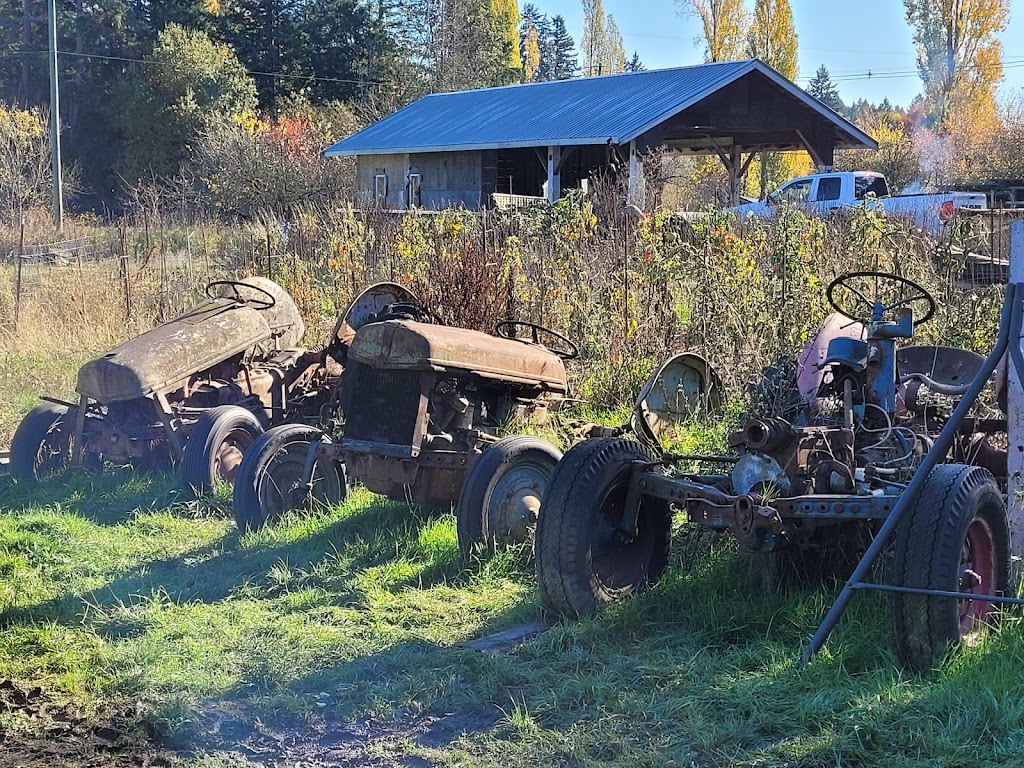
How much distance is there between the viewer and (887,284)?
28.2 ft

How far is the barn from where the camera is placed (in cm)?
2272

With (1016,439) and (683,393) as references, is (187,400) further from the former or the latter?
(1016,439)

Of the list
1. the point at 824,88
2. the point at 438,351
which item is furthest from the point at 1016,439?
the point at 824,88

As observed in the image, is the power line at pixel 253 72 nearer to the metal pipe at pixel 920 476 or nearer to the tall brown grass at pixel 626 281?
the tall brown grass at pixel 626 281

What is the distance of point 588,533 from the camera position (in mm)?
4613

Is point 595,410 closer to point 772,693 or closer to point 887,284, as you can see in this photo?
point 887,284

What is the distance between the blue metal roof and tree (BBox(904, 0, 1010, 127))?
27219 mm

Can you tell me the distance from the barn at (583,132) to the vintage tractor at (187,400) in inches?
447

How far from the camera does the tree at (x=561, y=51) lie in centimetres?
7500

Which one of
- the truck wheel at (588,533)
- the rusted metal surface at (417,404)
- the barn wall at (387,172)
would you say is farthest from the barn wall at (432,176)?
the truck wheel at (588,533)

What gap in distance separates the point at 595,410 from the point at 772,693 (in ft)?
15.8

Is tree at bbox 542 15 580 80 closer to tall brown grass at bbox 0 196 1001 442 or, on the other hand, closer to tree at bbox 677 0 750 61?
tree at bbox 677 0 750 61

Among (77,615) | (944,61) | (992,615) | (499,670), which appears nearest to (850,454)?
(992,615)

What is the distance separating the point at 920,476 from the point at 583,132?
19.3 m
